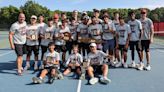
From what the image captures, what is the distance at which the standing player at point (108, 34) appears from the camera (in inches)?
404

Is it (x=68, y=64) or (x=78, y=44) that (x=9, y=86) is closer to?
(x=68, y=64)

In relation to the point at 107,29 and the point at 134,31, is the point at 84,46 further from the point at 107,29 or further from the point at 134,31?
the point at 134,31

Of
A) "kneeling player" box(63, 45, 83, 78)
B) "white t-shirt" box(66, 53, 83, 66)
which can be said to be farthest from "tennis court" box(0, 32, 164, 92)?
"white t-shirt" box(66, 53, 83, 66)

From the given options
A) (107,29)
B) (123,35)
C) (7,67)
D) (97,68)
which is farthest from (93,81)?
(7,67)

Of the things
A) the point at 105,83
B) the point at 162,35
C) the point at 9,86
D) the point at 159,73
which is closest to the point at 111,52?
the point at 159,73

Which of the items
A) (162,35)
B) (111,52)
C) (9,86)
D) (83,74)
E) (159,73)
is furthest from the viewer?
(162,35)

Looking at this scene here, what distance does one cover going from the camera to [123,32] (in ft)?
34.6

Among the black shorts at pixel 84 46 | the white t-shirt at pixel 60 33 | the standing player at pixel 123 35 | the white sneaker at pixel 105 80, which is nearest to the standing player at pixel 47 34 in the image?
the white t-shirt at pixel 60 33

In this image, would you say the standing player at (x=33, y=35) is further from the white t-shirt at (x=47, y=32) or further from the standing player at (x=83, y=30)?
the standing player at (x=83, y=30)

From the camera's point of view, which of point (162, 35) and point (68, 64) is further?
point (162, 35)

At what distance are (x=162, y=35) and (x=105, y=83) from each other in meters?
25.1

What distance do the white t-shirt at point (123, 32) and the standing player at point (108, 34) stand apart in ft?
0.88

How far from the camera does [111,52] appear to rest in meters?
10.7

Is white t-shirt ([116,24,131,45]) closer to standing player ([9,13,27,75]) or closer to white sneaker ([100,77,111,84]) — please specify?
white sneaker ([100,77,111,84])
